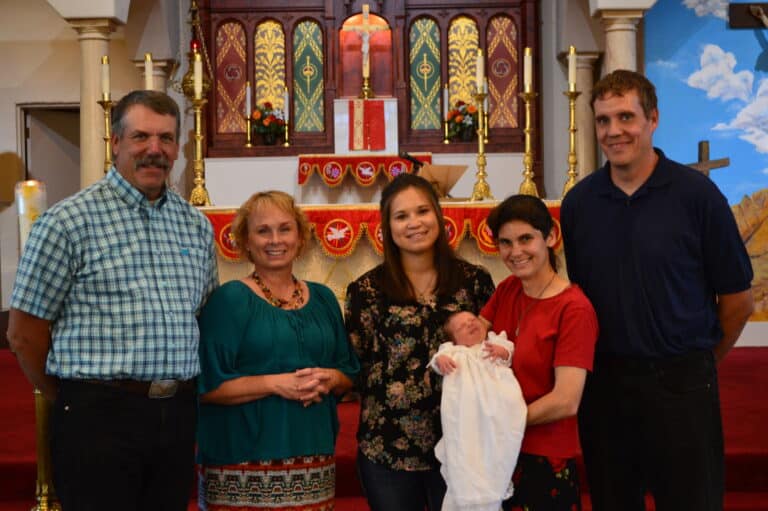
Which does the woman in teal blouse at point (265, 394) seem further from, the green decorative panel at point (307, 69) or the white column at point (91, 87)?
the green decorative panel at point (307, 69)

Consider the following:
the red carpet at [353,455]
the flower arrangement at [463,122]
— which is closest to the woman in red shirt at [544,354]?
the red carpet at [353,455]

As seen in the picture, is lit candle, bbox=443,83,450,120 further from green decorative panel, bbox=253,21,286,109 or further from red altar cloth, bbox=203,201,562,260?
red altar cloth, bbox=203,201,562,260

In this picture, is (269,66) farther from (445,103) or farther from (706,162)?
(706,162)

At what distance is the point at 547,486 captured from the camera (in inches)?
88.4

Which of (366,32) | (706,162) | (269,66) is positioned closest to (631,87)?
(706,162)

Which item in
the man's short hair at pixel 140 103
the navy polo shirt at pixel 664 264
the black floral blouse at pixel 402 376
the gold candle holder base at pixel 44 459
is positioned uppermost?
the man's short hair at pixel 140 103

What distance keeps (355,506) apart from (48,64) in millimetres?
7318

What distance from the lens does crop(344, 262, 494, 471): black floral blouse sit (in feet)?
7.91

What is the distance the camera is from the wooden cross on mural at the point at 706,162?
7.12 m

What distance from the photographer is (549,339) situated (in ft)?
7.49

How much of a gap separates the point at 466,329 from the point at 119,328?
871 millimetres

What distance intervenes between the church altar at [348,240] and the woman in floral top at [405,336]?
7.09 feet

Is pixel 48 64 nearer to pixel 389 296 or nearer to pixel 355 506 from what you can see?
pixel 355 506

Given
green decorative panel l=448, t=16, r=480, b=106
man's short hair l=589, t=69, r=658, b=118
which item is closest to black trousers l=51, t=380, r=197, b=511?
man's short hair l=589, t=69, r=658, b=118
